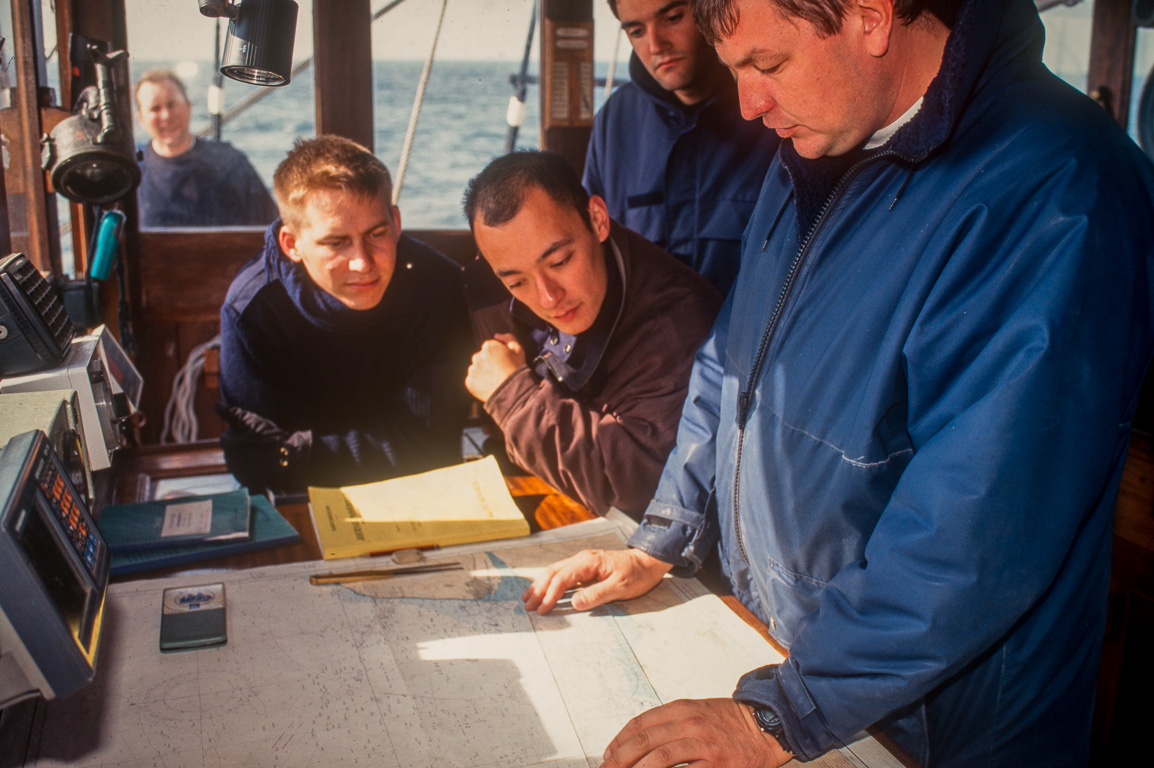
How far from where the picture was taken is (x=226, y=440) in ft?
5.75

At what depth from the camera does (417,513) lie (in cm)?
122

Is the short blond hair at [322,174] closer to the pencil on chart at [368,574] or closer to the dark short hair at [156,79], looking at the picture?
the pencil on chart at [368,574]

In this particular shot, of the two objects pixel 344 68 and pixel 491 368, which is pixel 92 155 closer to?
pixel 491 368

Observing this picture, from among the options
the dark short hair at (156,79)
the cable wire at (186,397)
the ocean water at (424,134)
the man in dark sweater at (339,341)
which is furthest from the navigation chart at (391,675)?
the ocean water at (424,134)

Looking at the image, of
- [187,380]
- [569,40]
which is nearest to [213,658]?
[187,380]

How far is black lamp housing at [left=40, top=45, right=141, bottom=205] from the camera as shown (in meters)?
1.48

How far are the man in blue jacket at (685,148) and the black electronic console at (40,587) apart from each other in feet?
4.33

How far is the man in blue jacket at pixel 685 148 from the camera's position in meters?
1.67

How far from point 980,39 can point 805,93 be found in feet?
0.50

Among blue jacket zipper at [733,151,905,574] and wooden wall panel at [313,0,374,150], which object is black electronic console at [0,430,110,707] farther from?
Result: wooden wall panel at [313,0,374,150]

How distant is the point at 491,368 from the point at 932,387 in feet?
3.02

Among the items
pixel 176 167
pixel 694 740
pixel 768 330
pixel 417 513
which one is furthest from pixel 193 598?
pixel 176 167

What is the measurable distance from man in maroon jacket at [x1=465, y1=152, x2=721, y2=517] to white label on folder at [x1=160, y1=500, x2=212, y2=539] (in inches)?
19.0

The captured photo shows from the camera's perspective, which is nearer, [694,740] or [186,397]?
[694,740]
